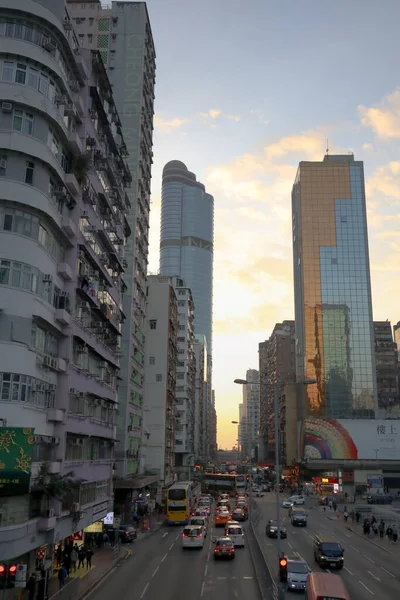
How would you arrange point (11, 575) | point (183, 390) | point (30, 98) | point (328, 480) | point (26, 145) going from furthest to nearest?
point (328, 480) → point (183, 390) → point (30, 98) → point (26, 145) → point (11, 575)

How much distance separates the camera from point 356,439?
126750 mm

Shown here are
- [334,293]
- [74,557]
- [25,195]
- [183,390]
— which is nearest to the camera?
[25,195]

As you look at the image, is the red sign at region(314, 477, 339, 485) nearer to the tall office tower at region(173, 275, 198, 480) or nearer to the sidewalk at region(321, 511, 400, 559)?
the tall office tower at region(173, 275, 198, 480)

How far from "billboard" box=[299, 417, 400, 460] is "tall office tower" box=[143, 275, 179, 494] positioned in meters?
46.1

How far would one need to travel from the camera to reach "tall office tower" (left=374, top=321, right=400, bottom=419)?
16825cm

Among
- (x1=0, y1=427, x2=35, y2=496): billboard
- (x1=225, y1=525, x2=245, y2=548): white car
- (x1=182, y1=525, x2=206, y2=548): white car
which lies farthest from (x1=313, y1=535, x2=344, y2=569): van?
(x1=0, y1=427, x2=35, y2=496): billboard

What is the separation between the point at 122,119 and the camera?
72.4 metres

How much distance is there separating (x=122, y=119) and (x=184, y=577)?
55757 millimetres

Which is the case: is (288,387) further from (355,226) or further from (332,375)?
(355,226)

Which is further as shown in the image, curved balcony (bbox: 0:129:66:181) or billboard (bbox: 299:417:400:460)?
billboard (bbox: 299:417:400:460)

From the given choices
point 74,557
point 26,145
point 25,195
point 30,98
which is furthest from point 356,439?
point 30,98

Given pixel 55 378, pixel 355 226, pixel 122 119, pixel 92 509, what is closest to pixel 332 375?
pixel 355 226

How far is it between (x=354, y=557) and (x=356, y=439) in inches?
3487

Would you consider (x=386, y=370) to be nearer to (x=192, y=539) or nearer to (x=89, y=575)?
(x=192, y=539)
